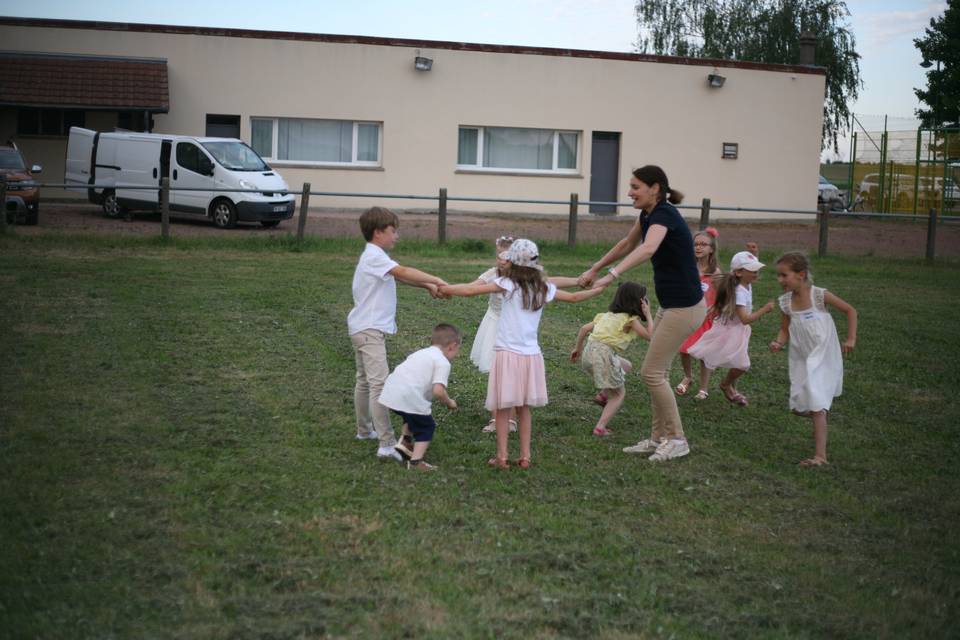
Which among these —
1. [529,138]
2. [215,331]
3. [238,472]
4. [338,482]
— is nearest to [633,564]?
[338,482]

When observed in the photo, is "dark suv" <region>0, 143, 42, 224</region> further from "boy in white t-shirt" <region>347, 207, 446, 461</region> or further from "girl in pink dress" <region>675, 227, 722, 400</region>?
"boy in white t-shirt" <region>347, 207, 446, 461</region>

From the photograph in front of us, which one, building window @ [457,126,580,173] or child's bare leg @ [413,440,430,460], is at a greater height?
building window @ [457,126,580,173]

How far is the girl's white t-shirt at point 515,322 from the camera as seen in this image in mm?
6727

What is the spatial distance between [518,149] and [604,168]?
106 inches

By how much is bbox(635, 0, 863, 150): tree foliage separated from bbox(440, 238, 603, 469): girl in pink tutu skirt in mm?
46243

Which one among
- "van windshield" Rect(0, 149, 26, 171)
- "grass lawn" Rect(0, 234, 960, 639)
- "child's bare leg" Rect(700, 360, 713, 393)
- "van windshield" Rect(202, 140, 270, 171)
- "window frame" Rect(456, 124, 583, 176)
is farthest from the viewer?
"window frame" Rect(456, 124, 583, 176)

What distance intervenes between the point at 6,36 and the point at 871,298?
2343 centimetres

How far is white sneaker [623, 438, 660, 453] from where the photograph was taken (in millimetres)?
7395

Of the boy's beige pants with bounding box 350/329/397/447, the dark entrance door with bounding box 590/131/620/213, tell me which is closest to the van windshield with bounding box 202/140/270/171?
the dark entrance door with bounding box 590/131/620/213

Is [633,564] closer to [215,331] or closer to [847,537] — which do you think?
[847,537]

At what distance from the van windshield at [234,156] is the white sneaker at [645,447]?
61.2 ft

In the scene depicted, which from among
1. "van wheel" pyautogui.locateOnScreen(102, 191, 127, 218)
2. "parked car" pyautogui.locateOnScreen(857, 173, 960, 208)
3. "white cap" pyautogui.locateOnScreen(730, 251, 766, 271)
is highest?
"parked car" pyautogui.locateOnScreen(857, 173, 960, 208)

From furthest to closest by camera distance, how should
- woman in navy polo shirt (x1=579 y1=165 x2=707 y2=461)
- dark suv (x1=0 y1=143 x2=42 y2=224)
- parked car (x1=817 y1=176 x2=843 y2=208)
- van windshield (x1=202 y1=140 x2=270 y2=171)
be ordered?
1. parked car (x1=817 y1=176 x2=843 y2=208)
2. van windshield (x1=202 y1=140 x2=270 y2=171)
3. dark suv (x1=0 y1=143 x2=42 y2=224)
4. woman in navy polo shirt (x1=579 y1=165 x2=707 y2=461)

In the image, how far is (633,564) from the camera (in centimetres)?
522
